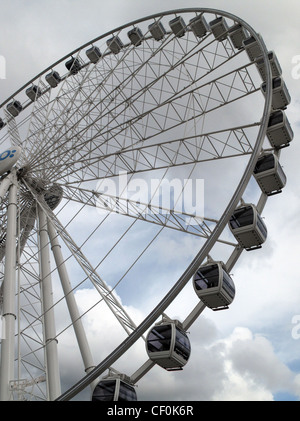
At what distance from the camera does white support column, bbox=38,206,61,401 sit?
661 inches

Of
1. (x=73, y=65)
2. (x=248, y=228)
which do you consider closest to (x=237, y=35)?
(x=73, y=65)

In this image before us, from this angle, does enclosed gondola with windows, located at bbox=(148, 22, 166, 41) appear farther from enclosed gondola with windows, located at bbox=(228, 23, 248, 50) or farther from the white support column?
the white support column

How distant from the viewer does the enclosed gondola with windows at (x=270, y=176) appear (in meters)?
15.7

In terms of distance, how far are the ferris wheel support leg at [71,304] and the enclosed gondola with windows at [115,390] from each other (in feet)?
6.86

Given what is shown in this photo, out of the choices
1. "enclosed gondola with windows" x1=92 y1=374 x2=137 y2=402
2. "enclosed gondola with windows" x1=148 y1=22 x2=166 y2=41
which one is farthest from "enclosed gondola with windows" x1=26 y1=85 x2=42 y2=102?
"enclosed gondola with windows" x1=92 y1=374 x2=137 y2=402

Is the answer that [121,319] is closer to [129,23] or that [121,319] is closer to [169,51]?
[169,51]

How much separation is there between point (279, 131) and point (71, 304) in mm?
9588

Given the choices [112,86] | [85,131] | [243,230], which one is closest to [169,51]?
[112,86]

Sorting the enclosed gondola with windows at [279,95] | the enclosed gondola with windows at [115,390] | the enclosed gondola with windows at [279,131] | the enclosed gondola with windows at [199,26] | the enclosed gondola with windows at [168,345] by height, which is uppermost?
the enclosed gondola with windows at [199,26]

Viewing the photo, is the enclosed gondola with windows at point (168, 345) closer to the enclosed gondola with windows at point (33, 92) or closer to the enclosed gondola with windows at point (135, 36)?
the enclosed gondola with windows at point (135, 36)

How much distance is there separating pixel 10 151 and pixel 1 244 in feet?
14.6

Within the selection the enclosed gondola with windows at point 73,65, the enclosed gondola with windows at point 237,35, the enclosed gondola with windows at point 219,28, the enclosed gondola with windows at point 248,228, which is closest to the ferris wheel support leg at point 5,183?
the enclosed gondola with windows at point 73,65

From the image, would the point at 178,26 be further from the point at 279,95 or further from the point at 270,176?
the point at 270,176

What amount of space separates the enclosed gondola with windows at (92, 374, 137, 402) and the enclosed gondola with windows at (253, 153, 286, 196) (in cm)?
743
